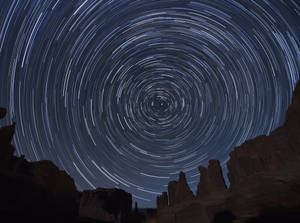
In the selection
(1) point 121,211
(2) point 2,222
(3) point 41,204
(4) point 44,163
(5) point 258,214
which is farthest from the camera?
(1) point 121,211

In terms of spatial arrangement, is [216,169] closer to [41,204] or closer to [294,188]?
[294,188]

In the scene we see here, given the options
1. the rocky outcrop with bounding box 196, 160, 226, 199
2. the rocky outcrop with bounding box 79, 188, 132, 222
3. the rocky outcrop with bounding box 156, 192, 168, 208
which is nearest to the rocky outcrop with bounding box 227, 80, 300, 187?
the rocky outcrop with bounding box 196, 160, 226, 199

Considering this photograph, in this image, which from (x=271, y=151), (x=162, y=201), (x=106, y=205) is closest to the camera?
(x=106, y=205)

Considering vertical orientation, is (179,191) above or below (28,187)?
above

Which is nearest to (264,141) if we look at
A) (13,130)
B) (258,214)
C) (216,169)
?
(216,169)

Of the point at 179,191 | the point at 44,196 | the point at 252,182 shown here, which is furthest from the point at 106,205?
the point at 252,182

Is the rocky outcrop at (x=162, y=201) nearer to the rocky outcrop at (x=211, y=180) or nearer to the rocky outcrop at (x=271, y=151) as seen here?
the rocky outcrop at (x=211, y=180)

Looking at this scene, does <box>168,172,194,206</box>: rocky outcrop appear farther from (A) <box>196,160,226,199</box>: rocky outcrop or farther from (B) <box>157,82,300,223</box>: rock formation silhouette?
(A) <box>196,160,226,199</box>: rocky outcrop

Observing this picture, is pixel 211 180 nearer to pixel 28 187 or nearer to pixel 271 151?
pixel 271 151
